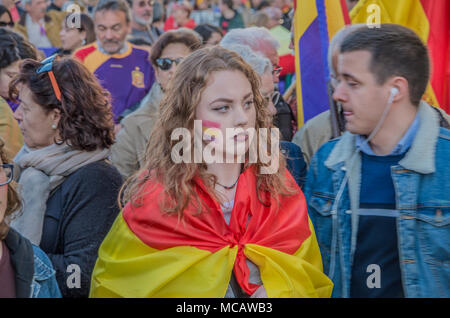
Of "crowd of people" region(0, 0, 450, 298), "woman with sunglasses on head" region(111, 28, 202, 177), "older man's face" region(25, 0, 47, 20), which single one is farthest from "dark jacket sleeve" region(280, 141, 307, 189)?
Answer: "older man's face" region(25, 0, 47, 20)

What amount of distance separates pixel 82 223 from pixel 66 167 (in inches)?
13.1

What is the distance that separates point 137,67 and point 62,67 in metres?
2.59

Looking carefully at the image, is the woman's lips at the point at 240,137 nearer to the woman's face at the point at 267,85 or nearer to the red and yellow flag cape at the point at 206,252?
the red and yellow flag cape at the point at 206,252

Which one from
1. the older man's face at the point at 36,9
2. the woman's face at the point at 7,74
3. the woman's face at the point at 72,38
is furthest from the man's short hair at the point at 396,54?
the older man's face at the point at 36,9

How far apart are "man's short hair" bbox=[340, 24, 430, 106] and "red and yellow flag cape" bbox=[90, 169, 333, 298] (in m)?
0.82

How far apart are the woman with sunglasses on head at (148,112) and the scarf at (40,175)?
3.55ft

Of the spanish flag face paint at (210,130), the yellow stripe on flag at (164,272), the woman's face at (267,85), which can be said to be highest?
the woman's face at (267,85)

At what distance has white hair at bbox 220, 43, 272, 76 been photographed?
3.87 meters

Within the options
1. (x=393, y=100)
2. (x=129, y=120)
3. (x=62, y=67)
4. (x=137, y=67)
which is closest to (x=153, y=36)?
(x=137, y=67)

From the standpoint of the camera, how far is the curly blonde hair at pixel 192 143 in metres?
2.71

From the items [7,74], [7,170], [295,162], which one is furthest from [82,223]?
[7,74]

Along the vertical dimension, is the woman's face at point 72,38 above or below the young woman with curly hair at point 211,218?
above

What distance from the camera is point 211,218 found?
8.84 feet
